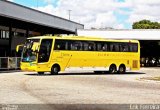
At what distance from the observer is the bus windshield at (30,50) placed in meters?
32.5

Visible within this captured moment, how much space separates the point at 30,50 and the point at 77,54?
4283 mm

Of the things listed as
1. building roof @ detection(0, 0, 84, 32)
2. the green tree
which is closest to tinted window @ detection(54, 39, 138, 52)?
building roof @ detection(0, 0, 84, 32)

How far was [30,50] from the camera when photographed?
32.9 m

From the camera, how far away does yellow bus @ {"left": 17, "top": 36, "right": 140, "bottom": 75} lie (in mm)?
32688

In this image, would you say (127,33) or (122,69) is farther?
(127,33)

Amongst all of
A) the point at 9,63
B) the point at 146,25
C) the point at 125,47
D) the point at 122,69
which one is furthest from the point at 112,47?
the point at 146,25

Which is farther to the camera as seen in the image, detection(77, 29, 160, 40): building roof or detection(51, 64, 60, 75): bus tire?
detection(77, 29, 160, 40): building roof

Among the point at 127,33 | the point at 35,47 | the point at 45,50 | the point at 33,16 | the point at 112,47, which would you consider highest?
the point at 33,16

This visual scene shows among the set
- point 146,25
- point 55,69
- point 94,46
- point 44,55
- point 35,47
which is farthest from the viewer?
point 146,25

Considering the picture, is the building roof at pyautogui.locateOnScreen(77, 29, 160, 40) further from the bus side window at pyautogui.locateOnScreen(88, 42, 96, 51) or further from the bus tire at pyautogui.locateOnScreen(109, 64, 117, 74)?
the bus side window at pyautogui.locateOnScreen(88, 42, 96, 51)

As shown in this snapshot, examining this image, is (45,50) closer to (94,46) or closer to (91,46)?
(91,46)

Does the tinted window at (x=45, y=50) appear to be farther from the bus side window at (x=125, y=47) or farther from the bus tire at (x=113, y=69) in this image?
the bus side window at (x=125, y=47)

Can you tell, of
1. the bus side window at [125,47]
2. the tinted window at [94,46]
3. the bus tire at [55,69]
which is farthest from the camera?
the bus side window at [125,47]

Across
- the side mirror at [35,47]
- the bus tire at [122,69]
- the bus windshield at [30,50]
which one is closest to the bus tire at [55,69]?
the bus windshield at [30,50]
